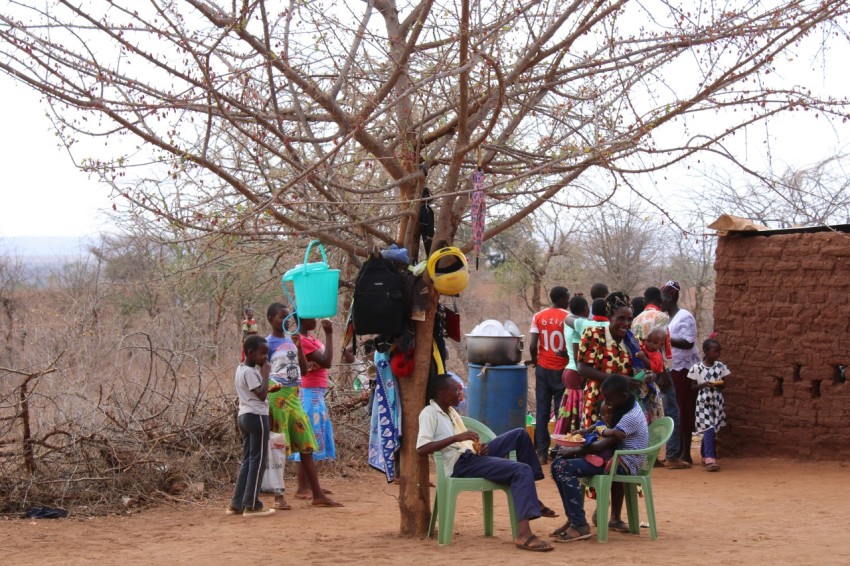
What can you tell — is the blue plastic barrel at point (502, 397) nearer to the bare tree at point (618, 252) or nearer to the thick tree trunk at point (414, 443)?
the thick tree trunk at point (414, 443)

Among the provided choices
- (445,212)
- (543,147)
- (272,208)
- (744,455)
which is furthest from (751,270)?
(272,208)

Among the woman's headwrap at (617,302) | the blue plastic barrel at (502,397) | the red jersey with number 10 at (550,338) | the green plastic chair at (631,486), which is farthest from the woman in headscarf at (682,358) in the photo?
the green plastic chair at (631,486)

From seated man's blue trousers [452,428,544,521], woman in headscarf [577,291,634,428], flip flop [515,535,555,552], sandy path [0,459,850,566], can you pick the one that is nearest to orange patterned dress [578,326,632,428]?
woman in headscarf [577,291,634,428]

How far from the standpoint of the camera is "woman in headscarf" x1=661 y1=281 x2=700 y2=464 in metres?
9.79

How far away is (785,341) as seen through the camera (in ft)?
32.0

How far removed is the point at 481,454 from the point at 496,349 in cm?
426

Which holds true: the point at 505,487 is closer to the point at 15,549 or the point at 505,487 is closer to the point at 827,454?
the point at 15,549

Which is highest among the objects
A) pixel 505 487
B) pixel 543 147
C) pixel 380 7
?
pixel 380 7

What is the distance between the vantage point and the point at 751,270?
10.0m

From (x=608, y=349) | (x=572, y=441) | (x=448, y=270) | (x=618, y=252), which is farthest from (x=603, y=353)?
(x=618, y=252)

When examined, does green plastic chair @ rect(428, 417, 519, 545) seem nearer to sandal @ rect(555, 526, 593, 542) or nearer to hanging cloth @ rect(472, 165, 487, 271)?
sandal @ rect(555, 526, 593, 542)

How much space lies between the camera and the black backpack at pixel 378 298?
5969 millimetres

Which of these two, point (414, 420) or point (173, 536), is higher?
point (414, 420)

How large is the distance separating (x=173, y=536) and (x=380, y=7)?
13.1 feet
